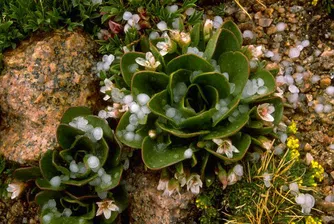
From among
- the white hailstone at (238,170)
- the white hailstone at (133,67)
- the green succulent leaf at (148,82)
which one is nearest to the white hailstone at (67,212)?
the green succulent leaf at (148,82)

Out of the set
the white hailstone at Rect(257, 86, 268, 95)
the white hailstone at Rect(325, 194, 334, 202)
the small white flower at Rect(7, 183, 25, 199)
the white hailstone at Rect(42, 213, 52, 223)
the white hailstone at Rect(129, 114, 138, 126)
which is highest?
the white hailstone at Rect(257, 86, 268, 95)

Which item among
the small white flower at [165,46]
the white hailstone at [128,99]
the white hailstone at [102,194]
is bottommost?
the white hailstone at [102,194]

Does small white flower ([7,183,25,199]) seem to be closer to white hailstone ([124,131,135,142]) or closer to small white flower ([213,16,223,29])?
white hailstone ([124,131,135,142])

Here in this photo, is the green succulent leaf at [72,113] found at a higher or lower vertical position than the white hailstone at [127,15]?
lower

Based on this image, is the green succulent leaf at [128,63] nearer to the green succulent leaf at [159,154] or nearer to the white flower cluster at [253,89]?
the green succulent leaf at [159,154]

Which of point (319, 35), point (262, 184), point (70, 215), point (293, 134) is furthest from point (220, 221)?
point (319, 35)

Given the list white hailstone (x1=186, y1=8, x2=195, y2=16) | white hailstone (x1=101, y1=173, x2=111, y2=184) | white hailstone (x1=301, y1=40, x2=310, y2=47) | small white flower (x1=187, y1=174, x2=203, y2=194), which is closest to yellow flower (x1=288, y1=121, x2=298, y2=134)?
white hailstone (x1=301, y1=40, x2=310, y2=47)

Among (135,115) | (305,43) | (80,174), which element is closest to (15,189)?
(80,174)

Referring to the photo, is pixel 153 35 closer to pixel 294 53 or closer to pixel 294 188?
pixel 294 53
